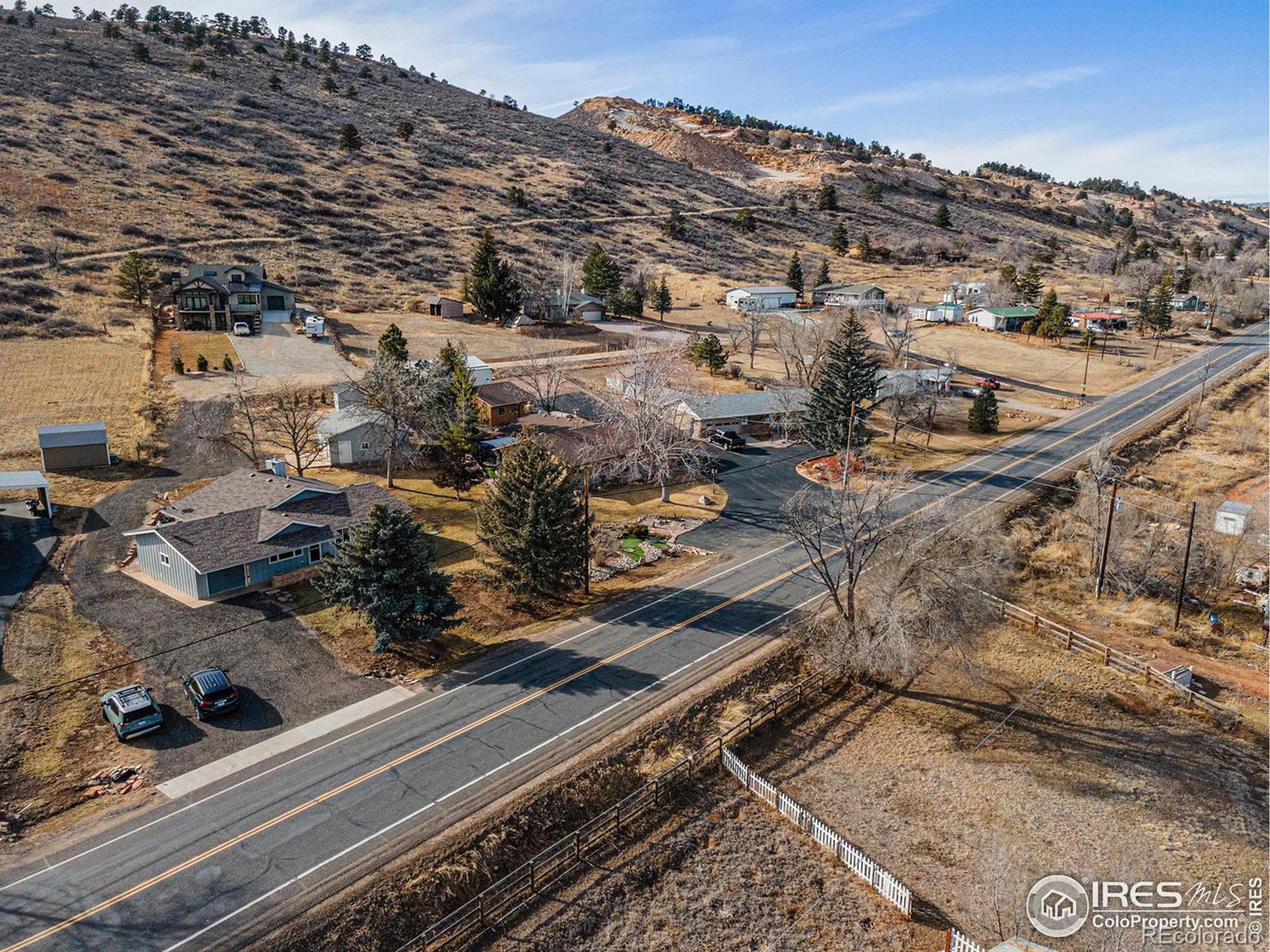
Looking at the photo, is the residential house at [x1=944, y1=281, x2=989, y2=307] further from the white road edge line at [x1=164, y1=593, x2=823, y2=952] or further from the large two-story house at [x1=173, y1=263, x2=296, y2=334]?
the white road edge line at [x1=164, y1=593, x2=823, y2=952]

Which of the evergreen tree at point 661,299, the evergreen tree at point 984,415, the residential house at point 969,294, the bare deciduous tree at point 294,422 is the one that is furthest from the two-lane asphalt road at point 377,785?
the residential house at point 969,294

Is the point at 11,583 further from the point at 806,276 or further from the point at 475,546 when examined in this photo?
the point at 806,276

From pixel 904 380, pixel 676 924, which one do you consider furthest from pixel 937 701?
pixel 904 380

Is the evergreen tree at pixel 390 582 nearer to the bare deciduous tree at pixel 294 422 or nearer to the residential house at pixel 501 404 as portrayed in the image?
the bare deciduous tree at pixel 294 422

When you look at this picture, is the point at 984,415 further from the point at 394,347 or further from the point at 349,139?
the point at 349,139

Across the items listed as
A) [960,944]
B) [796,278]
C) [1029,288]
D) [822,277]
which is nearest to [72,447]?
[960,944]

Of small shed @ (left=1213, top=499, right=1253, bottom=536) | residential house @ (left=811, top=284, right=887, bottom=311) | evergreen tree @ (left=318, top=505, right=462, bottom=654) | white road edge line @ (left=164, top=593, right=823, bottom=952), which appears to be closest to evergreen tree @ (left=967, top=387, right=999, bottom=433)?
small shed @ (left=1213, top=499, right=1253, bottom=536)
